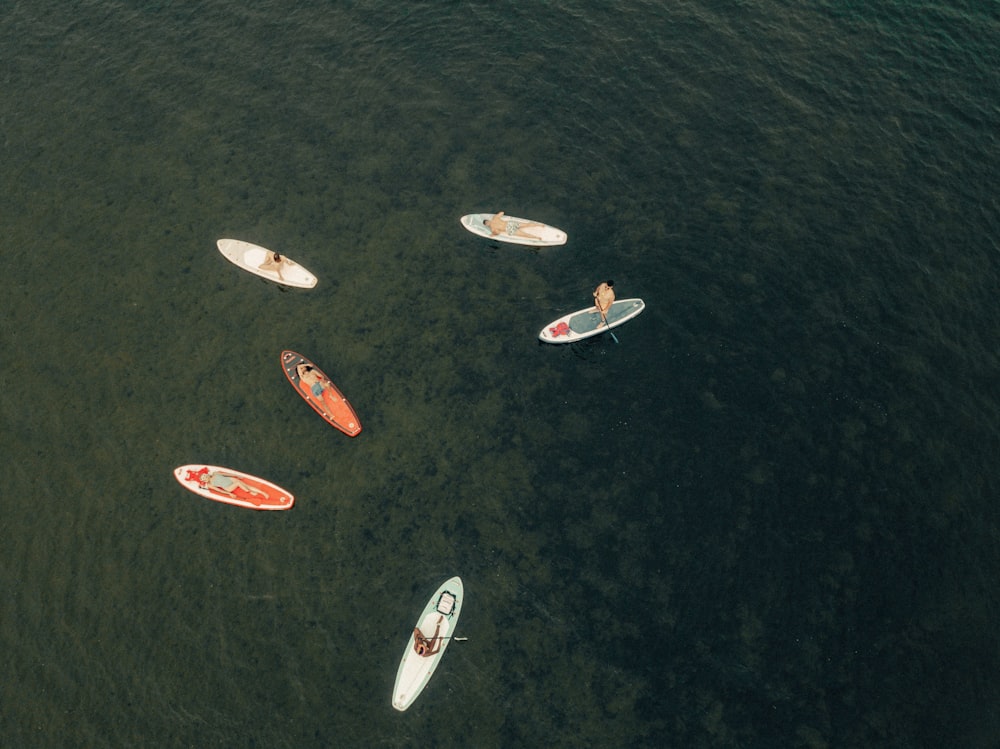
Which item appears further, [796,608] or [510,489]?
[510,489]

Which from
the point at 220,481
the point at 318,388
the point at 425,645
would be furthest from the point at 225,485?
the point at 425,645

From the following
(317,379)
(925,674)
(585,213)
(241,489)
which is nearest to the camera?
(925,674)

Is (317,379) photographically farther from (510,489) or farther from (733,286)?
(733,286)

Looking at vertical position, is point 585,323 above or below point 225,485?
above

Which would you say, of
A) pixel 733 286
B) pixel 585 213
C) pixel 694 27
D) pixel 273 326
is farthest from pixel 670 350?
pixel 694 27

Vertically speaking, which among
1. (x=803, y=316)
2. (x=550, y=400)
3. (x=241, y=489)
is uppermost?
(x=803, y=316)

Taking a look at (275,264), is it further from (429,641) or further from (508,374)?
(429,641)

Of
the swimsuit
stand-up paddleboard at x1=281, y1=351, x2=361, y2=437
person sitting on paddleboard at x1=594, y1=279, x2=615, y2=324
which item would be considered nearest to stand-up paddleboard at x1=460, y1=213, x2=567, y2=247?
person sitting on paddleboard at x1=594, y1=279, x2=615, y2=324

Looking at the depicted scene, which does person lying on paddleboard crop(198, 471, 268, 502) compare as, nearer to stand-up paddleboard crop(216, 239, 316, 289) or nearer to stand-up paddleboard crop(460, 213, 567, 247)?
stand-up paddleboard crop(216, 239, 316, 289)
